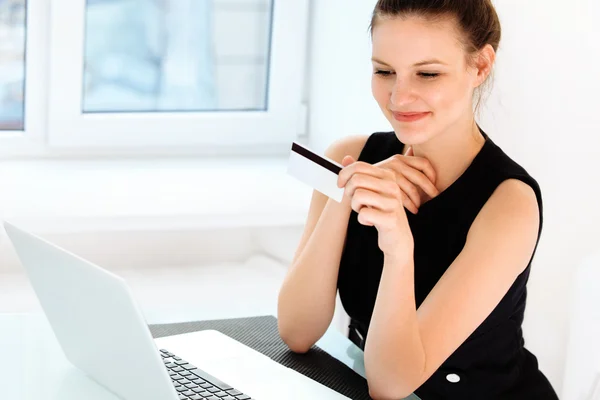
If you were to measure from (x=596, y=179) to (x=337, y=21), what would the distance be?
0.89 m

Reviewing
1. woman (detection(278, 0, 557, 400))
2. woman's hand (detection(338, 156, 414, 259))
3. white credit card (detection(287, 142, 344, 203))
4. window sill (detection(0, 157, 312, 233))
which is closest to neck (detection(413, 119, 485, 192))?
woman (detection(278, 0, 557, 400))

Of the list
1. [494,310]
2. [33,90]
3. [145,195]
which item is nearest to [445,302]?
[494,310]

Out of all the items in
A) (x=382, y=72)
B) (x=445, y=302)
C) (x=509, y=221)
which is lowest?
(x=445, y=302)

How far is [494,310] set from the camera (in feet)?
5.25

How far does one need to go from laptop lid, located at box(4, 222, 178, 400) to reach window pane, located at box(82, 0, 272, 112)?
156 cm

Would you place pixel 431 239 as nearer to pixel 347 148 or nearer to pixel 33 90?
pixel 347 148

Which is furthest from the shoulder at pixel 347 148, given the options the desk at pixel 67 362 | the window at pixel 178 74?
the window at pixel 178 74

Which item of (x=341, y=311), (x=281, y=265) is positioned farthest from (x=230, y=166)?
(x=341, y=311)

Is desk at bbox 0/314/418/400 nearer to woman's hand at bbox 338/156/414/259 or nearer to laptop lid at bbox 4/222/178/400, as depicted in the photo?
laptop lid at bbox 4/222/178/400

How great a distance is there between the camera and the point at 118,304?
1.05 m

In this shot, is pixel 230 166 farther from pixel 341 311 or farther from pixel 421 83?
pixel 421 83

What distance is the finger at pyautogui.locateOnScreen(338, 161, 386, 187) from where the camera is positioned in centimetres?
142

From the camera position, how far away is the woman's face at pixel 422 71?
4.99ft

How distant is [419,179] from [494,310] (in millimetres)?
257
